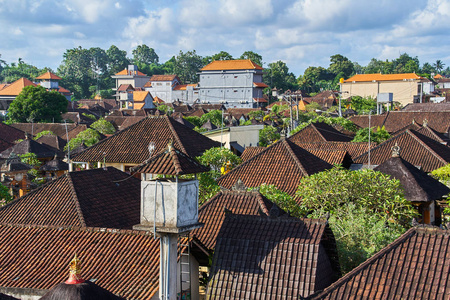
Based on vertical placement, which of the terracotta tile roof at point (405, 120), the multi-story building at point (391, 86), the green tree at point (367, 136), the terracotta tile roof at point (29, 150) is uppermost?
the multi-story building at point (391, 86)

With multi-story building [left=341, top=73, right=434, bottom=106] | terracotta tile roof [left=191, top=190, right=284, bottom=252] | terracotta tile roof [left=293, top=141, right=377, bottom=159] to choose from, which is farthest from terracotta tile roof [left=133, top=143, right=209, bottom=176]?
multi-story building [left=341, top=73, right=434, bottom=106]

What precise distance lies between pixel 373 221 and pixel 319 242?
4.32m

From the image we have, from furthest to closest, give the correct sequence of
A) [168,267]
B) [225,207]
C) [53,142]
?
[53,142]
[225,207]
[168,267]

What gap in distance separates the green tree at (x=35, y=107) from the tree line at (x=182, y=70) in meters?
50.7

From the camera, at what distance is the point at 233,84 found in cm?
9956

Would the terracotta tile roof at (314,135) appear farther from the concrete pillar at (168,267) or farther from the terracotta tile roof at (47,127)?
the terracotta tile roof at (47,127)

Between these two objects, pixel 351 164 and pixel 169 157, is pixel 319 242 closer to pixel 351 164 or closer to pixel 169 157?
pixel 169 157

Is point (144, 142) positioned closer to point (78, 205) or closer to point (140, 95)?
point (78, 205)

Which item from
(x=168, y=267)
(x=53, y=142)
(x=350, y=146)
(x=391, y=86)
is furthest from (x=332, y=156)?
(x=391, y=86)

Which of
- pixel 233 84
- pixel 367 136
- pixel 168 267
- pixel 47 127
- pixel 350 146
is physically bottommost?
pixel 168 267

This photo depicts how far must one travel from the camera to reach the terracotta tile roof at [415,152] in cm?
2983

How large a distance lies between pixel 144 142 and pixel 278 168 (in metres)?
7.59

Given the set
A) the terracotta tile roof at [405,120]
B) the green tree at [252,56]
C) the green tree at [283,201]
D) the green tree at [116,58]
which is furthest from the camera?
the green tree at [116,58]

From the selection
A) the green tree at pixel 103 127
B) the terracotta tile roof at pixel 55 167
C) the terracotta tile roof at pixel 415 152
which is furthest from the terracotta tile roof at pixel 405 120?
the terracotta tile roof at pixel 55 167
